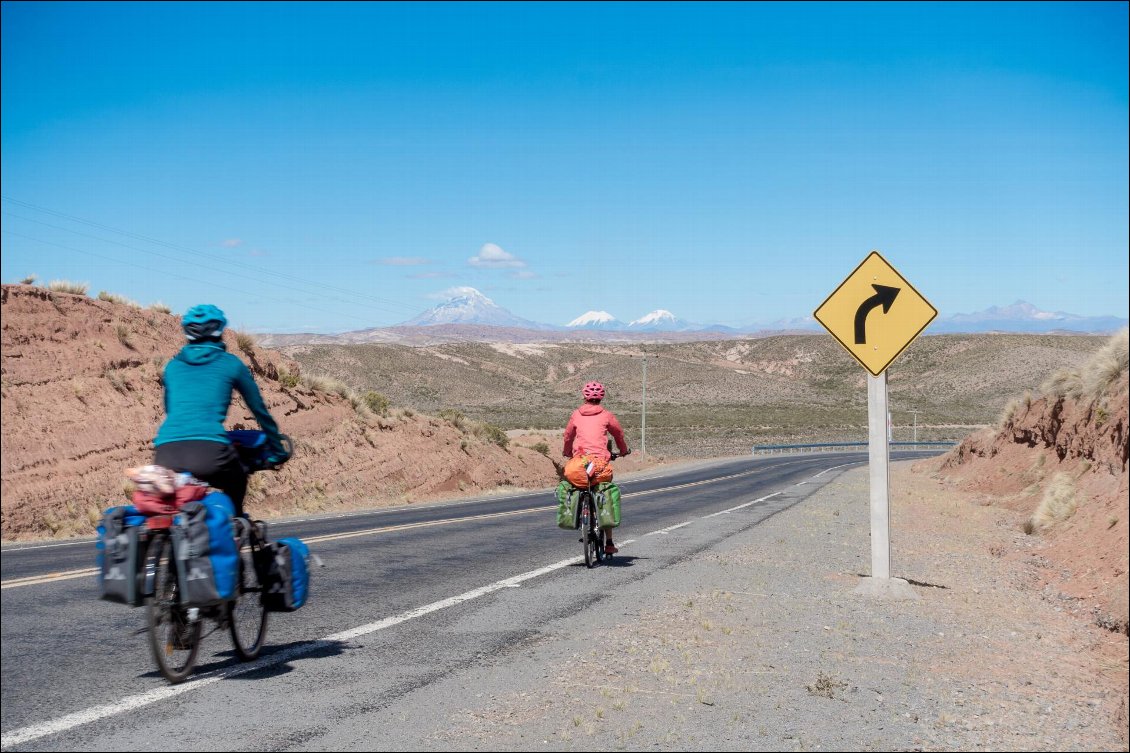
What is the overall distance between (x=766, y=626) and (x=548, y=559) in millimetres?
4750

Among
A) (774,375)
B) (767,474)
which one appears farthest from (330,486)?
(774,375)

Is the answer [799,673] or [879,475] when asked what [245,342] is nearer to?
[879,475]

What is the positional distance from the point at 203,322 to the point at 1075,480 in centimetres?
1773

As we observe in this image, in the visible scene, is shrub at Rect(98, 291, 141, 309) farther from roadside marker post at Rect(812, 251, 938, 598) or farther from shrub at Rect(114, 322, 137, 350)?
roadside marker post at Rect(812, 251, 938, 598)

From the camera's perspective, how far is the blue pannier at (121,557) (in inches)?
188

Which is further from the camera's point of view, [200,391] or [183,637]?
[183,637]

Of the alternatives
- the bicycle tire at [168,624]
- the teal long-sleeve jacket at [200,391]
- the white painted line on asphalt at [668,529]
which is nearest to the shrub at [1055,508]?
the white painted line on asphalt at [668,529]

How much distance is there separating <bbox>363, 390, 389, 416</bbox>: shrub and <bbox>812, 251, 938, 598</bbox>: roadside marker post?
23.7 metres

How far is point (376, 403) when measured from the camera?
32875 millimetres

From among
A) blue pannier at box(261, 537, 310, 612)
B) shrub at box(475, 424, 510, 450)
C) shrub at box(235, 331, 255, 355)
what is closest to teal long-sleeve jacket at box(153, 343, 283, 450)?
blue pannier at box(261, 537, 310, 612)

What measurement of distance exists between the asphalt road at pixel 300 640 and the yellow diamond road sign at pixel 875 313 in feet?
11.9

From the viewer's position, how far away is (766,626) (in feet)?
26.7

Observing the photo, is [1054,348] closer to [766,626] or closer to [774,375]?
[774,375]

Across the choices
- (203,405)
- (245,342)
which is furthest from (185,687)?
(245,342)
